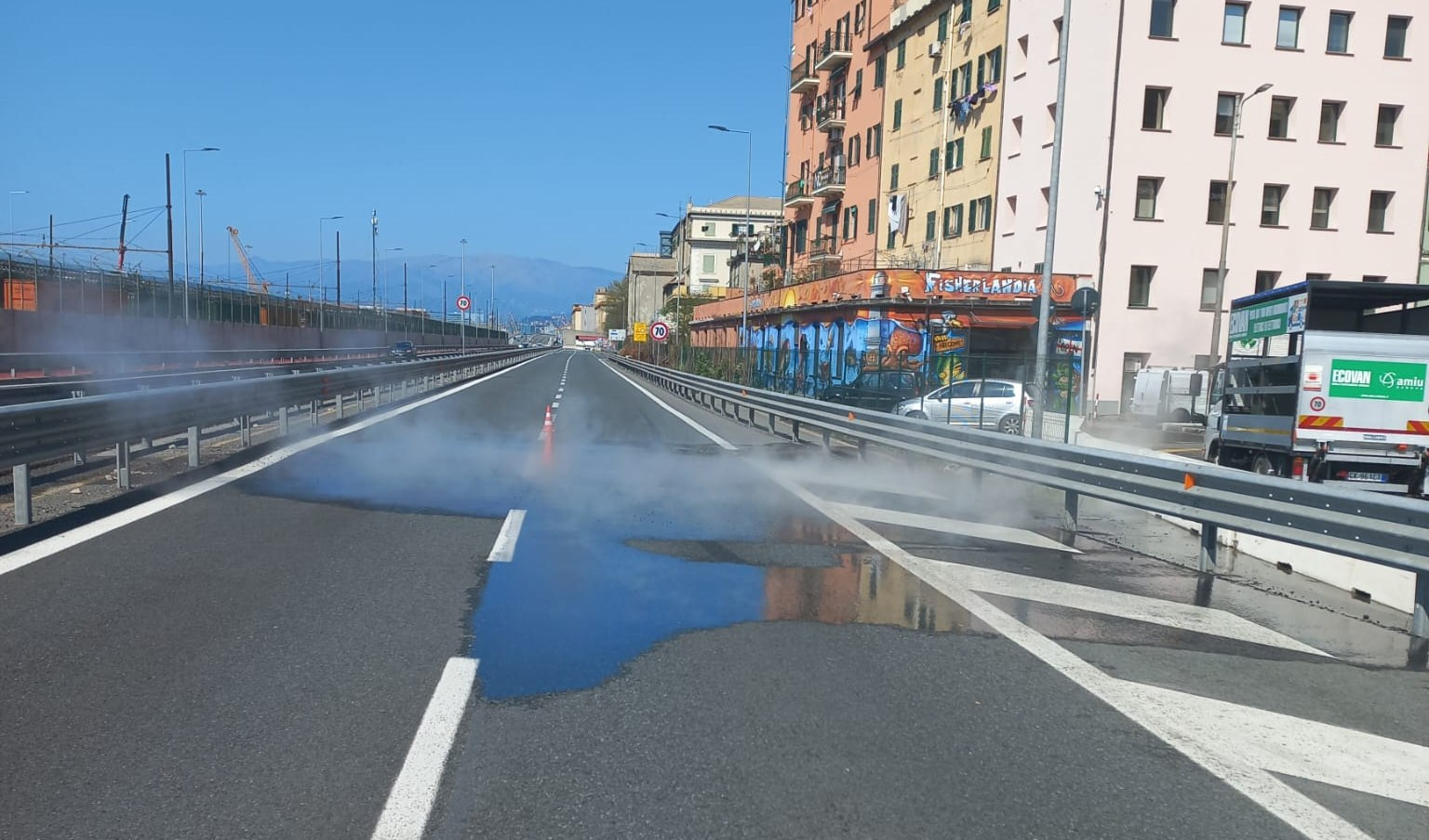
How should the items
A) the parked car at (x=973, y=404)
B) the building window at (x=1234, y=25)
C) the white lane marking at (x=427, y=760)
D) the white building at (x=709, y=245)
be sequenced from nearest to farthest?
the white lane marking at (x=427, y=760), the parked car at (x=973, y=404), the building window at (x=1234, y=25), the white building at (x=709, y=245)

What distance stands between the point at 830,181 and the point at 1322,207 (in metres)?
25.4

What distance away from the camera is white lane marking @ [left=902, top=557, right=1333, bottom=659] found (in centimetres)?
658

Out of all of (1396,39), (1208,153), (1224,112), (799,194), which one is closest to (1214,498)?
(1208,153)

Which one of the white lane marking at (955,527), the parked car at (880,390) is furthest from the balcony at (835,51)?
the white lane marking at (955,527)

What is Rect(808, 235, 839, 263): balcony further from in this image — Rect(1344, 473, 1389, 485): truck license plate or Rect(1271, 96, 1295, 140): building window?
Rect(1344, 473, 1389, 485): truck license plate

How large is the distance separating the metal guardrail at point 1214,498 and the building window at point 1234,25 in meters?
33.3

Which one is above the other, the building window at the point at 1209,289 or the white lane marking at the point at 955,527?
the building window at the point at 1209,289

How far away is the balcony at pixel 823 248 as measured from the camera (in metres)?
59.3

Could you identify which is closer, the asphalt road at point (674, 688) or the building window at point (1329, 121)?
the asphalt road at point (674, 688)

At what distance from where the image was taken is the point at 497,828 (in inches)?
141

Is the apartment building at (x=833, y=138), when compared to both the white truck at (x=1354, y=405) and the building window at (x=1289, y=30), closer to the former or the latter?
the building window at (x=1289, y=30)

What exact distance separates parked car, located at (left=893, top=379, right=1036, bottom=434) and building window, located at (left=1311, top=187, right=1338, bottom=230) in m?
24.6

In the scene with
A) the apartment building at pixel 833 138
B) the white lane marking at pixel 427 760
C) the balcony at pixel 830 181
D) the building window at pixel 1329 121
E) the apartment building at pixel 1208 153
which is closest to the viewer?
the white lane marking at pixel 427 760

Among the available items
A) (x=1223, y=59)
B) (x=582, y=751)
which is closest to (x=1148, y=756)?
(x=582, y=751)
